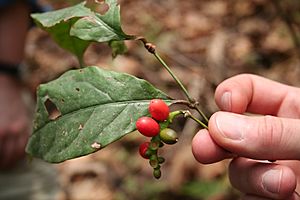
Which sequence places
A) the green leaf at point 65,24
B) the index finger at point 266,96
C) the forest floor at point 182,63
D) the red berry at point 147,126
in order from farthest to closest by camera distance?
the forest floor at point 182,63 < the index finger at point 266,96 < the green leaf at point 65,24 < the red berry at point 147,126

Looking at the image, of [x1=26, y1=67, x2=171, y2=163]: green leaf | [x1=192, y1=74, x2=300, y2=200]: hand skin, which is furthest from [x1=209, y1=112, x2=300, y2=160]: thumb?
[x1=26, y1=67, x2=171, y2=163]: green leaf

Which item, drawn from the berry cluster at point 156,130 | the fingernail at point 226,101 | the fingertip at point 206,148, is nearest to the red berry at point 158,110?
the berry cluster at point 156,130

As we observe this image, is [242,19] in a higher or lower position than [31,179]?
higher

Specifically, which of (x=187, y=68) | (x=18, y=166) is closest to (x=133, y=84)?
(x=18, y=166)

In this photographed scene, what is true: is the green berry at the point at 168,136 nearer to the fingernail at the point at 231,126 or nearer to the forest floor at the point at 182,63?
the fingernail at the point at 231,126

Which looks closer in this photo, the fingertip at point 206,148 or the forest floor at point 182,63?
the fingertip at point 206,148

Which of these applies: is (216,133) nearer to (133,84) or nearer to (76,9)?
(133,84)

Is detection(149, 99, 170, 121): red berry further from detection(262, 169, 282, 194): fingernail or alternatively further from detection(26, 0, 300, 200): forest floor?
detection(26, 0, 300, 200): forest floor

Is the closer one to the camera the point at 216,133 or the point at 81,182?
the point at 216,133
